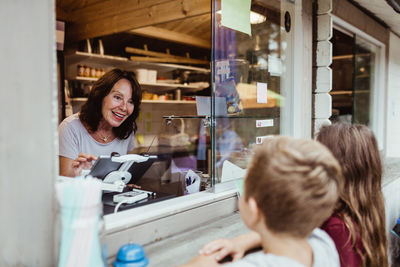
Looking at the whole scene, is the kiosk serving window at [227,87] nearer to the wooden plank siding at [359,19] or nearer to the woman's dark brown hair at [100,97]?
the woman's dark brown hair at [100,97]

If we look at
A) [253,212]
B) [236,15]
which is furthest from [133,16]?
[253,212]

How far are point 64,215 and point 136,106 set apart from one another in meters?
1.69

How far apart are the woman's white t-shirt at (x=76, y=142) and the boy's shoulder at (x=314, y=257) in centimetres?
157

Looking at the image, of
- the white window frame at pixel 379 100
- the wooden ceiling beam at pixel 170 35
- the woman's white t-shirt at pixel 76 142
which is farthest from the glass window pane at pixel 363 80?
the woman's white t-shirt at pixel 76 142

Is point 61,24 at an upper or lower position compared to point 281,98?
upper

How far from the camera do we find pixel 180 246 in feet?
3.93

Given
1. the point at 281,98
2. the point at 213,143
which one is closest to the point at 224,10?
the point at 213,143

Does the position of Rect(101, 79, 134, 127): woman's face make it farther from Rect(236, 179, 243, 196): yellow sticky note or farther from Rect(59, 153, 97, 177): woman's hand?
Rect(236, 179, 243, 196): yellow sticky note

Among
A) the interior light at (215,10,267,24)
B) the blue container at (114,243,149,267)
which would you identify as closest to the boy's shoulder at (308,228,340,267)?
the blue container at (114,243,149,267)

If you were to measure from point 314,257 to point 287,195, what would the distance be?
0.85 feet

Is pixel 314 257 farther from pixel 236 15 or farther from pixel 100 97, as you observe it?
pixel 100 97

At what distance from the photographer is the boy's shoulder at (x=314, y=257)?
0.85m

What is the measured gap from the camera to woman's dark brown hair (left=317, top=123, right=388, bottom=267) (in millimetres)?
1229

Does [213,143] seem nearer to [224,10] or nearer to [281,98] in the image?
[224,10]
